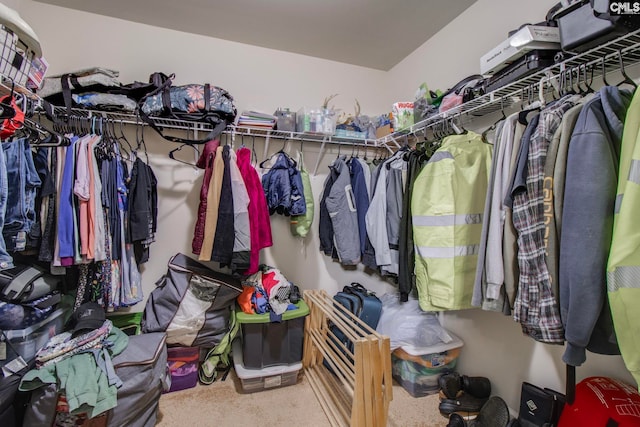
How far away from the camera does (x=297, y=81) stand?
2520 millimetres

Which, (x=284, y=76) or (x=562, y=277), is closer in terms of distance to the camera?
(x=562, y=277)

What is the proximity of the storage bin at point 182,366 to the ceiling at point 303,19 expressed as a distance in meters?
2.36

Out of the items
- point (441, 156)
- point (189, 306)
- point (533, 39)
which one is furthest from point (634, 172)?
point (189, 306)

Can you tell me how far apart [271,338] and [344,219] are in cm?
100

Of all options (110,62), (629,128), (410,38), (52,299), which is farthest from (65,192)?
(410,38)

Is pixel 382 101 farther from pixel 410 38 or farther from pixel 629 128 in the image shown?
pixel 629 128

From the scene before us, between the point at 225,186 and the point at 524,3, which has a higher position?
→ the point at 524,3

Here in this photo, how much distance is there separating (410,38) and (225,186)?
6.30 feet

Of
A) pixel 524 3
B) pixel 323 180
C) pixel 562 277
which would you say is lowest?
pixel 562 277

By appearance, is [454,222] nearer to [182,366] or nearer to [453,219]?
[453,219]

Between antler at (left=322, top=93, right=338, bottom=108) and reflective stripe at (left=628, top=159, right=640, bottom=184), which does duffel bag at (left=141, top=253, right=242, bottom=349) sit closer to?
antler at (left=322, top=93, right=338, bottom=108)

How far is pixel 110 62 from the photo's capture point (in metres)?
2.06

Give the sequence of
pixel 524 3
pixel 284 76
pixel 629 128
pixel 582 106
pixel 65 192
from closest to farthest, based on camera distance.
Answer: pixel 629 128 < pixel 582 106 < pixel 65 192 < pixel 524 3 < pixel 284 76

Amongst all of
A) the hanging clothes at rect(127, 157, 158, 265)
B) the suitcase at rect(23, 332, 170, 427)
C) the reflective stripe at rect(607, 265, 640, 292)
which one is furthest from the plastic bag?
the hanging clothes at rect(127, 157, 158, 265)
